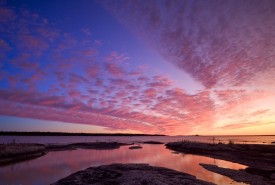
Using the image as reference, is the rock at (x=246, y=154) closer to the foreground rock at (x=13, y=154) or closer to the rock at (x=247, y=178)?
Answer: the rock at (x=247, y=178)

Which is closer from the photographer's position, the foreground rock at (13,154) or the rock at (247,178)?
the rock at (247,178)

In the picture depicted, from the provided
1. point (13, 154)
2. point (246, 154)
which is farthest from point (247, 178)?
point (13, 154)

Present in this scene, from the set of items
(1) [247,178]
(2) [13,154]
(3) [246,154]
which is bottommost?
(1) [247,178]

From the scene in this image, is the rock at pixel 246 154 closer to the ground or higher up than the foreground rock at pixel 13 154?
higher up

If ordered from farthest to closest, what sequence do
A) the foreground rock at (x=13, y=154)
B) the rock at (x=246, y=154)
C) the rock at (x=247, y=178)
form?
the foreground rock at (x=13, y=154) → the rock at (x=246, y=154) → the rock at (x=247, y=178)

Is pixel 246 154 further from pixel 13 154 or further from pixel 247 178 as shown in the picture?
pixel 13 154

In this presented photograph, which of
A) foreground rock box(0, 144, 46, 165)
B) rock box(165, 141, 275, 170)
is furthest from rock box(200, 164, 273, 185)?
foreground rock box(0, 144, 46, 165)

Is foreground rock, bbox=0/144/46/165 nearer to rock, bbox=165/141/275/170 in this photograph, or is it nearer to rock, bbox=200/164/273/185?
rock, bbox=200/164/273/185

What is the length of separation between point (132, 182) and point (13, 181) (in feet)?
43.7

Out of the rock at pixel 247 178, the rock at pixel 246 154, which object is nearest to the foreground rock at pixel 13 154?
the rock at pixel 247 178

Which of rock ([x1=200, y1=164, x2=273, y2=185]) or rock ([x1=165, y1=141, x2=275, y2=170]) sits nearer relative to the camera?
rock ([x1=200, y1=164, x2=273, y2=185])

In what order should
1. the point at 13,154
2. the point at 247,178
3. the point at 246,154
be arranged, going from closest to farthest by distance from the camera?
the point at 247,178
the point at 13,154
the point at 246,154

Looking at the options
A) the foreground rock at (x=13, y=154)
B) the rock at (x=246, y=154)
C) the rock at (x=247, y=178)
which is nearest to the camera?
the rock at (x=247, y=178)

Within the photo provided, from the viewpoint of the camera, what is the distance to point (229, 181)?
81.7 ft
